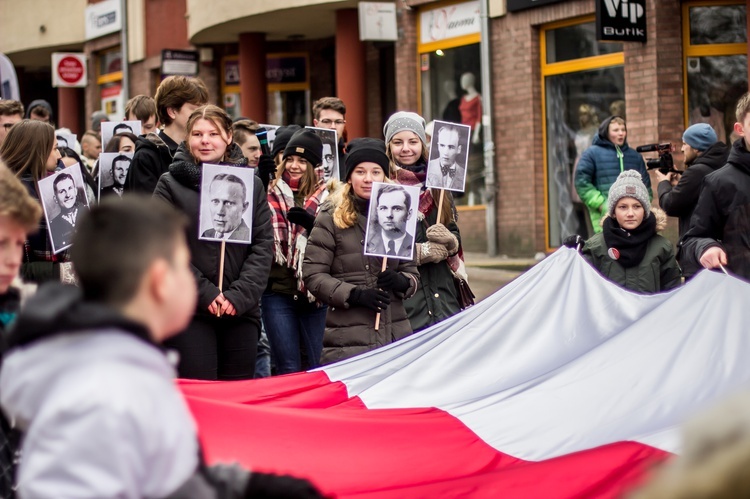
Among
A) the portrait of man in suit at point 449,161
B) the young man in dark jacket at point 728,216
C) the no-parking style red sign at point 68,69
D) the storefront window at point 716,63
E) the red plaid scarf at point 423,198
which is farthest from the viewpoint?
the no-parking style red sign at point 68,69

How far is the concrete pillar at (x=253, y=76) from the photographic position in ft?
74.8

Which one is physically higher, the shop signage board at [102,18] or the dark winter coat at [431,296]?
the shop signage board at [102,18]

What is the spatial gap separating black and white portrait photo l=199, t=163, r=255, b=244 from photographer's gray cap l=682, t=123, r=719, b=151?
390 centimetres

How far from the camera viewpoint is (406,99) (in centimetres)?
1948

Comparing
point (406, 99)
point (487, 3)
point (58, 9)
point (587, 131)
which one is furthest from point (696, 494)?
point (58, 9)

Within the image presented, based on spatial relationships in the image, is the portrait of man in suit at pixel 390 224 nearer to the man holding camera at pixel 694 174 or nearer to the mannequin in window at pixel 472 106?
the man holding camera at pixel 694 174

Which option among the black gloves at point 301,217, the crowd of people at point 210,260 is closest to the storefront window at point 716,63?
the crowd of people at point 210,260

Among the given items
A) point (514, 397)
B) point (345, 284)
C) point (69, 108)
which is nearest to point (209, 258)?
point (345, 284)

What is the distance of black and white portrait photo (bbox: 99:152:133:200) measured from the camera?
864 centimetres

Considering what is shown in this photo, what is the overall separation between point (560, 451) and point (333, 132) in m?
4.49

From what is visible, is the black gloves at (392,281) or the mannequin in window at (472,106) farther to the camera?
the mannequin in window at (472,106)

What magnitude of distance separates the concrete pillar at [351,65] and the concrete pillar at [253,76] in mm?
2685

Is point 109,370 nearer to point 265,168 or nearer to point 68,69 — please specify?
point 265,168

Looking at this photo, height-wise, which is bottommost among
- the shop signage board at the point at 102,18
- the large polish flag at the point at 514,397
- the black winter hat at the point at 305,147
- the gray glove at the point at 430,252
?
the large polish flag at the point at 514,397
